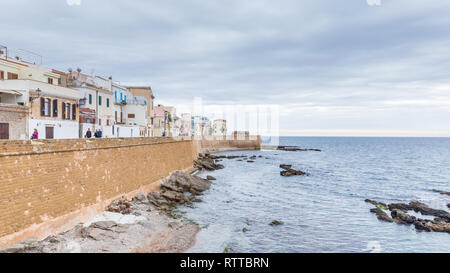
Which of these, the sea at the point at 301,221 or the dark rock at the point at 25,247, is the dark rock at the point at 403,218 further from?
the dark rock at the point at 25,247

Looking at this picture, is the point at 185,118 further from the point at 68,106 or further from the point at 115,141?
the point at 115,141

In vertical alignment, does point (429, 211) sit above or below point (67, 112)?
below

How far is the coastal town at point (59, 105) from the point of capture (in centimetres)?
2040

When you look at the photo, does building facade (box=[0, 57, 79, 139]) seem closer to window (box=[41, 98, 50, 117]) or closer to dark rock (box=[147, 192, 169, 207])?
window (box=[41, 98, 50, 117])

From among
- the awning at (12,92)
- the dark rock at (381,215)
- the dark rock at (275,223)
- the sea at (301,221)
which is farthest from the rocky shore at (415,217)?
the awning at (12,92)

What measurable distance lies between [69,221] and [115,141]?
6.35 metres

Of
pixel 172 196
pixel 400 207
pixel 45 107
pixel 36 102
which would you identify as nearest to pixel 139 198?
pixel 172 196

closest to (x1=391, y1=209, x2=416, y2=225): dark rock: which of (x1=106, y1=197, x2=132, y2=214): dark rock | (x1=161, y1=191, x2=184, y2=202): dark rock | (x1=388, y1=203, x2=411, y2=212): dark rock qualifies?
(x1=388, y1=203, x2=411, y2=212): dark rock

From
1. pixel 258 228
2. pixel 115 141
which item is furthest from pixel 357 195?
pixel 115 141

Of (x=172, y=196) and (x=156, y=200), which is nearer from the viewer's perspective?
(x=156, y=200)

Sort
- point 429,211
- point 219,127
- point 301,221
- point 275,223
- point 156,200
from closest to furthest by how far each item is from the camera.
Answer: point 275,223 < point 301,221 < point 156,200 < point 429,211 < point 219,127

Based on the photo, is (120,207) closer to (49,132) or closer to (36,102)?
(49,132)

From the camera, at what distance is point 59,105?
24312mm

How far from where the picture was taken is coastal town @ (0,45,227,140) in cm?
2040
